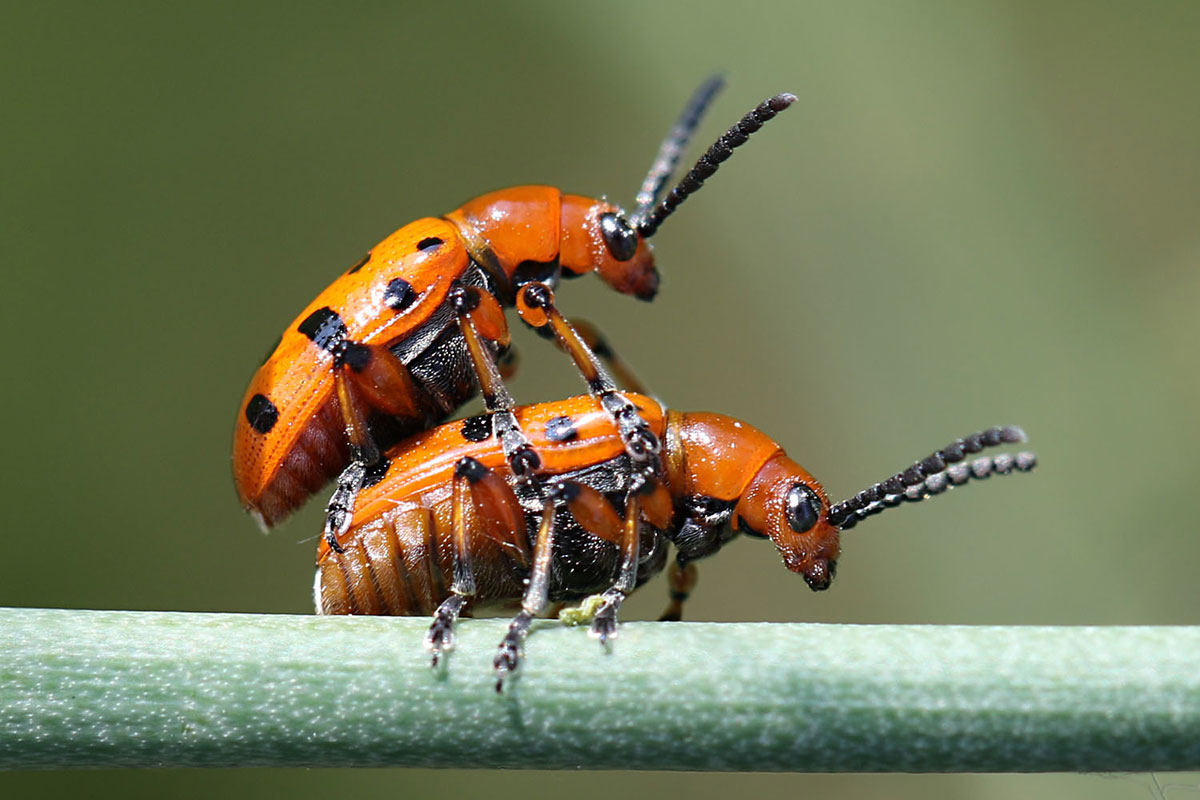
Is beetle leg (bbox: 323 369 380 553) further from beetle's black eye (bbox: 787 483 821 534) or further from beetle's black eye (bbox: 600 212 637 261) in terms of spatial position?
beetle's black eye (bbox: 787 483 821 534)

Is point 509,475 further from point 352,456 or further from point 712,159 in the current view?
point 712,159

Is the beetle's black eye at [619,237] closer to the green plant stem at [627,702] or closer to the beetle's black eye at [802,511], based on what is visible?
the beetle's black eye at [802,511]

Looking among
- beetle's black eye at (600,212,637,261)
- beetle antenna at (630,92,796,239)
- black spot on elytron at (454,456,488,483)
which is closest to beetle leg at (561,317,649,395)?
beetle's black eye at (600,212,637,261)

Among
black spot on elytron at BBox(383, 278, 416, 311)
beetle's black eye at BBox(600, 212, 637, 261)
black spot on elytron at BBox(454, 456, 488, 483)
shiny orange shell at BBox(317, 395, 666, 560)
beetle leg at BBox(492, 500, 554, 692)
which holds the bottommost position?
beetle leg at BBox(492, 500, 554, 692)

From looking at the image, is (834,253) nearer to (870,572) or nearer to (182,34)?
(870,572)

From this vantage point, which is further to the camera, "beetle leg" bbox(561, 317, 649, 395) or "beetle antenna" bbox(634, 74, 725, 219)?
"beetle leg" bbox(561, 317, 649, 395)

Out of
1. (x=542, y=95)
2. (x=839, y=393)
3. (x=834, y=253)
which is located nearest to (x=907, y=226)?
(x=834, y=253)
